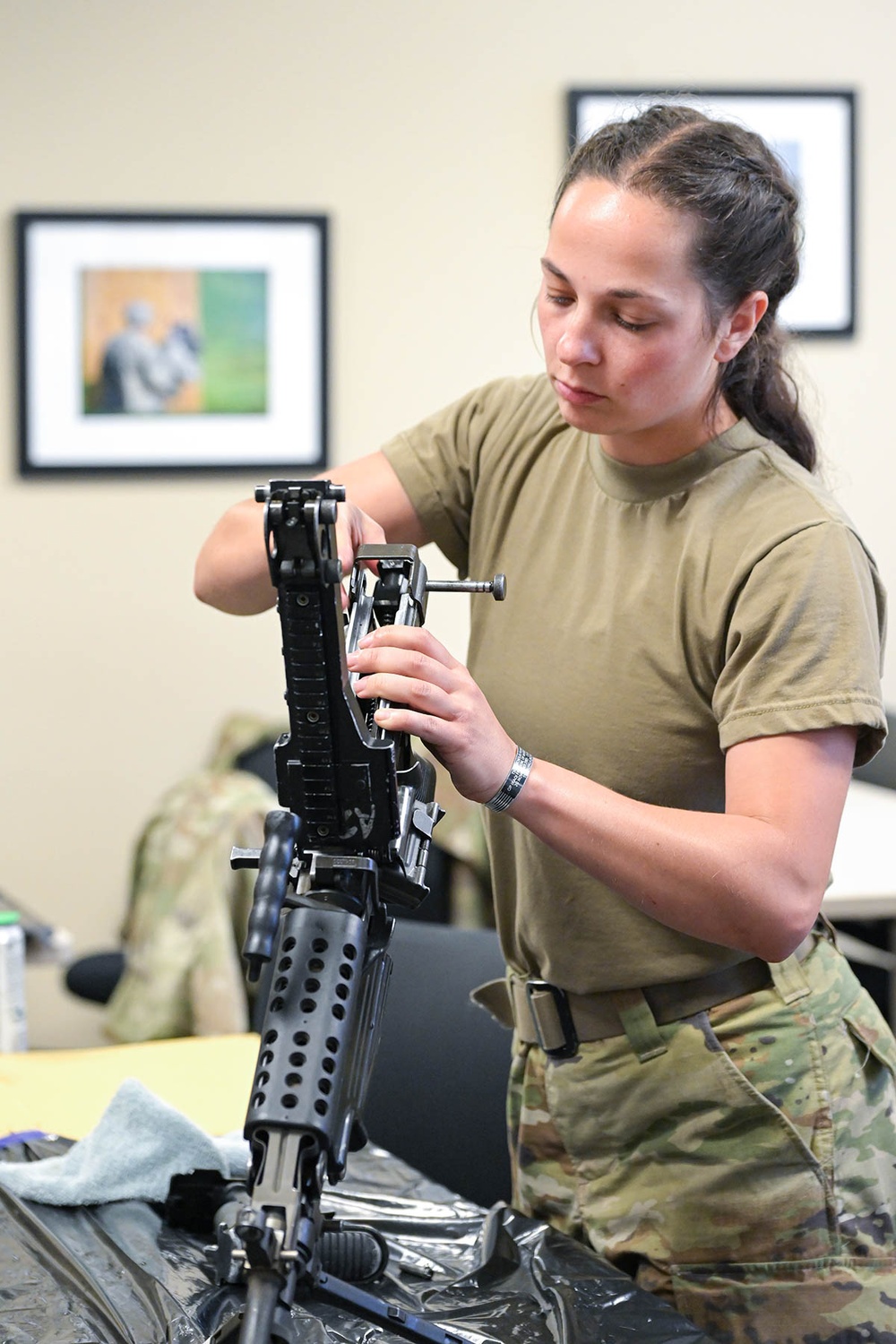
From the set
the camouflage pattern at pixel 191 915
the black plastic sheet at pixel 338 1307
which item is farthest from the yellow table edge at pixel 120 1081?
the camouflage pattern at pixel 191 915

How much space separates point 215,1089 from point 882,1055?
77 cm

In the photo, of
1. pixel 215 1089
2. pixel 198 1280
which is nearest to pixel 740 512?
pixel 198 1280

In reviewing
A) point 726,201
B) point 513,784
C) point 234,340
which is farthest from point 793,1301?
point 234,340

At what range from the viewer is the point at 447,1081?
6.16ft

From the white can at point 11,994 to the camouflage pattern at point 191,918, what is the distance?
2.78 feet

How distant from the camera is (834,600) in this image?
1.25m

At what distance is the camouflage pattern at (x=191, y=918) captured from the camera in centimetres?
295

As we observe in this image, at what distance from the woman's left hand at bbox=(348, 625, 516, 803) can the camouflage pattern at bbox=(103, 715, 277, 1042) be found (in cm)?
187

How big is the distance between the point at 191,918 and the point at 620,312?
202 cm

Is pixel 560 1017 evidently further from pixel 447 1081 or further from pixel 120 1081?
pixel 120 1081

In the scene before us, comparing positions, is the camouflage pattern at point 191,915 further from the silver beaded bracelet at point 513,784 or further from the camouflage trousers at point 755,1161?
the silver beaded bracelet at point 513,784

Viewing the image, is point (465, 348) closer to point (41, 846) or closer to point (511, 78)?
point (511, 78)

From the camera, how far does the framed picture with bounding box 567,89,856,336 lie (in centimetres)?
363

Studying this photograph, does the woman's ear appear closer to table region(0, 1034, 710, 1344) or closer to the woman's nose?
the woman's nose
